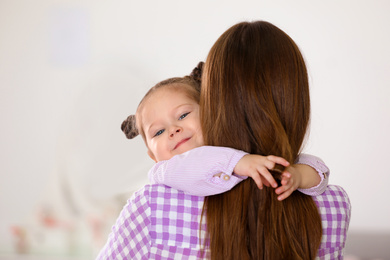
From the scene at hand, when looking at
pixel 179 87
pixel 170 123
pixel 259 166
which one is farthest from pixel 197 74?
pixel 259 166

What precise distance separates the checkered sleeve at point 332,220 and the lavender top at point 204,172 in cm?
22

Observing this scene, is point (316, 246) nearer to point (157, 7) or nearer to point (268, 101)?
point (268, 101)

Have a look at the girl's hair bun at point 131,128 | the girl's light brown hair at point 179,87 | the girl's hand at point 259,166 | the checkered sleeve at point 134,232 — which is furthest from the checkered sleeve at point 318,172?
the girl's hair bun at point 131,128

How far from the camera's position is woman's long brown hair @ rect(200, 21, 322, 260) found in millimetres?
1023

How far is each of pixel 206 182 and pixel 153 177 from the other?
121mm

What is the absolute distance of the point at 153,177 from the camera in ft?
3.55

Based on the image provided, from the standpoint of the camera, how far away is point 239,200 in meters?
1.03

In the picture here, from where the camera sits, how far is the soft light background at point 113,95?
2848mm

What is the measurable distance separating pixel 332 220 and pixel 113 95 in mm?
2273

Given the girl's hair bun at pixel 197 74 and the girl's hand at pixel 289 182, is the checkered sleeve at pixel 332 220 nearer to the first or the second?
the girl's hand at pixel 289 182

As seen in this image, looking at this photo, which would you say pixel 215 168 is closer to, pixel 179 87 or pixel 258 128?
pixel 258 128

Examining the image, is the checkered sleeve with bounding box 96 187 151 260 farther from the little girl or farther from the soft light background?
the soft light background

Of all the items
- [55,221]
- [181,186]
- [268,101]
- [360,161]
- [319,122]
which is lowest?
[55,221]

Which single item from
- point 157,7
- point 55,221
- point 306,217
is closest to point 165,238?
point 306,217
